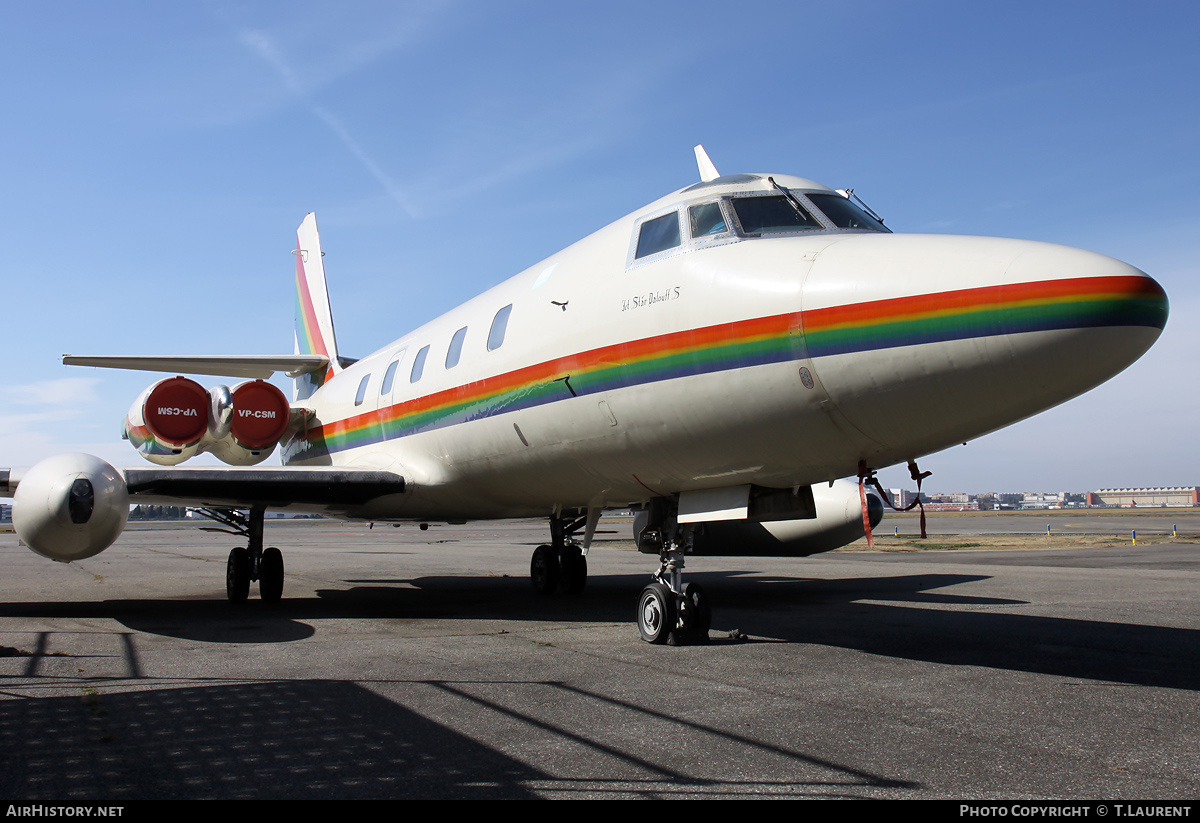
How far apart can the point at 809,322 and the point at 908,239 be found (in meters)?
0.85

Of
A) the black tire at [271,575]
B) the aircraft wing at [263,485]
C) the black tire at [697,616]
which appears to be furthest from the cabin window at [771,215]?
the black tire at [271,575]

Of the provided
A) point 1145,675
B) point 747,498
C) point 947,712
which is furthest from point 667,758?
point 1145,675

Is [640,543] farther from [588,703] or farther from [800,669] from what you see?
[588,703]

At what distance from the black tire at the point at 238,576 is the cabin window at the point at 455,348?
4.20 m

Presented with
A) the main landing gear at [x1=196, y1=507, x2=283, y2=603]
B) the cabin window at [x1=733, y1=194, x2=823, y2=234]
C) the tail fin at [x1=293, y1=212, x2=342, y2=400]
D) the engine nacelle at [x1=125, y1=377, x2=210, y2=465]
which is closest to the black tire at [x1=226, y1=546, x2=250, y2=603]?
the main landing gear at [x1=196, y1=507, x2=283, y2=603]

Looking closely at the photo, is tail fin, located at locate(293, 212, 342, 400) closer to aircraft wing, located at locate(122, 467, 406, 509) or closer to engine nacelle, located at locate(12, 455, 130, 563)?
aircraft wing, located at locate(122, 467, 406, 509)

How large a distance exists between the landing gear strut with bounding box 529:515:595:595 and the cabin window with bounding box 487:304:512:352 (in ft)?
13.9

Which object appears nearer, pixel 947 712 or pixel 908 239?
pixel 947 712

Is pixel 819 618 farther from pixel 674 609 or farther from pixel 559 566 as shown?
pixel 559 566

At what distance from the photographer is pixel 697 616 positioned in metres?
7.32

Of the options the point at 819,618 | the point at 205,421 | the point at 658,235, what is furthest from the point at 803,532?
the point at 205,421

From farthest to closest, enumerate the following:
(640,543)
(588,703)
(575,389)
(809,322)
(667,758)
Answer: (640,543) < (575,389) < (809,322) < (588,703) < (667,758)

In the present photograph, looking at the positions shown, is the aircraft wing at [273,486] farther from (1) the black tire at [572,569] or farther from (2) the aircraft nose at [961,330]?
(2) the aircraft nose at [961,330]

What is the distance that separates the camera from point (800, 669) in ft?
20.4
